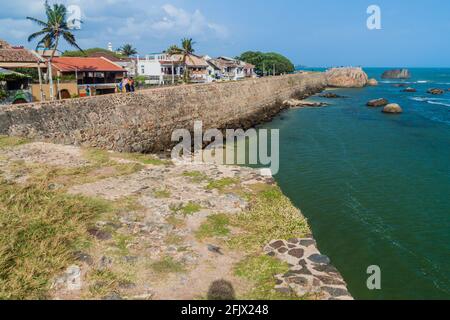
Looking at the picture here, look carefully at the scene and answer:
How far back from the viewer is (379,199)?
59.6 ft

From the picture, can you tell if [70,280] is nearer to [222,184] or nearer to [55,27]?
[222,184]

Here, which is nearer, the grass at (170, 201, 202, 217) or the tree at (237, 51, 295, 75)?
the grass at (170, 201, 202, 217)

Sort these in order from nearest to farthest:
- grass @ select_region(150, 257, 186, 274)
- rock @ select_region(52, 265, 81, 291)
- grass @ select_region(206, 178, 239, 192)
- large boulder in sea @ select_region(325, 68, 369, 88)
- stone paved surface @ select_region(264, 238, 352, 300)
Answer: rock @ select_region(52, 265, 81, 291), stone paved surface @ select_region(264, 238, 352, 300), grass @ select_region(150, 257, 186, 274), grass @ select_region(206, 178, 239, 192), large boulder in sea @ select_region(325, 68, 369, 88)

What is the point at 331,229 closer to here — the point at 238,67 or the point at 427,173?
the point at 427,173

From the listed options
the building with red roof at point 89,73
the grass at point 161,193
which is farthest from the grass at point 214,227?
the building with red roof at point 89,73

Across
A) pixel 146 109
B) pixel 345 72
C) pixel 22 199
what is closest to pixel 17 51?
pixel 146 109

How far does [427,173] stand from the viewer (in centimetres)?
2264

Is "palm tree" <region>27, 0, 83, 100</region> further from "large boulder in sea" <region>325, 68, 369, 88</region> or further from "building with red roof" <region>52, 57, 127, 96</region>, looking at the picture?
"large boulder in sea" <region>325, 68, 369, 88</region>

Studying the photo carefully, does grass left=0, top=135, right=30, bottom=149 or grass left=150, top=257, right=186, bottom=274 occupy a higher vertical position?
grass left=0, top=135, right=30, bottom=149

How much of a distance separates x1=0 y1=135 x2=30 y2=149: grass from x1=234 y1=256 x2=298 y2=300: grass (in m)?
12.7

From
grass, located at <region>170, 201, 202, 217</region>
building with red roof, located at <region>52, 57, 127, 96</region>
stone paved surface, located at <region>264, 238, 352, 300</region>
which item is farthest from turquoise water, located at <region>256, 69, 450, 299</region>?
building with red roof, located at <region>52, 57, 127, 96</region>

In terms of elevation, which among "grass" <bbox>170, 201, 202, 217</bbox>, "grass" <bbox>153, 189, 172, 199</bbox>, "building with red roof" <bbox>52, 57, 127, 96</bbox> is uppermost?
"building with red roof" <bbox>52, 57, 127, 96</bbox>

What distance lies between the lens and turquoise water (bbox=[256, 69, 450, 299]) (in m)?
12.2

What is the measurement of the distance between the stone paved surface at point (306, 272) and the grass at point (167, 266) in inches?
83.6
